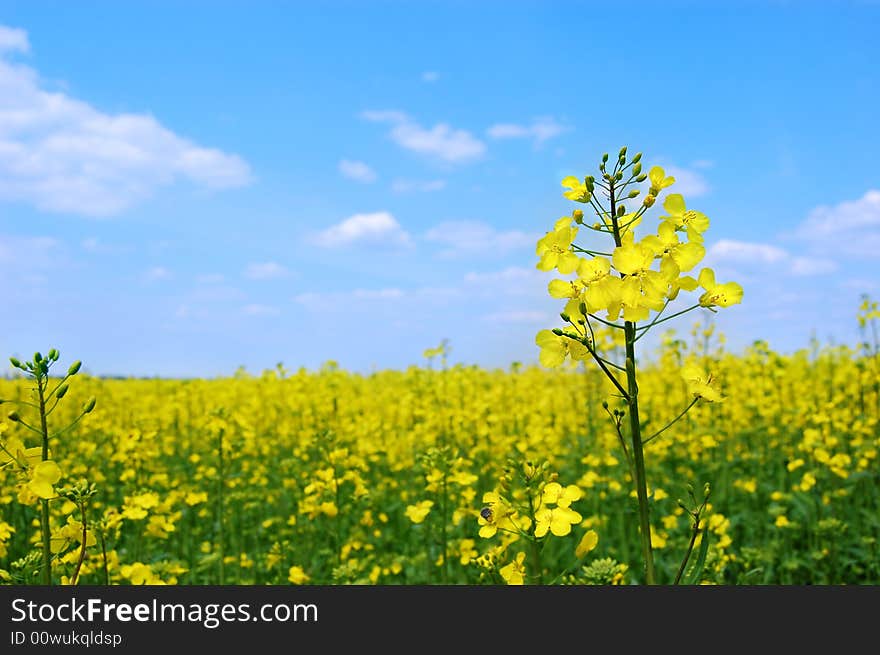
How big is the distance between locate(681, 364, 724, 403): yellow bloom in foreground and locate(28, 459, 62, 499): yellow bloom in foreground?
203 centimetres

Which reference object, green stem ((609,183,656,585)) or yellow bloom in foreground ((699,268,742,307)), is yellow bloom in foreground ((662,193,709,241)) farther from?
green stem ((609,183,656,585))

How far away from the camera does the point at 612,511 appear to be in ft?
24.7

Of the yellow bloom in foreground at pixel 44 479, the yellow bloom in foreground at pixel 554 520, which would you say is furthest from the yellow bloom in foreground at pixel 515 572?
the yellow bloom in foreground at pixel 44 479

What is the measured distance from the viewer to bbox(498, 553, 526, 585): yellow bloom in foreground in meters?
2.40

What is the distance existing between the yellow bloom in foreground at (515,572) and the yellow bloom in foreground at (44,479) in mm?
1517

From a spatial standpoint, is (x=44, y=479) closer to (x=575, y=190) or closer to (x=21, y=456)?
(x=21, y=456)

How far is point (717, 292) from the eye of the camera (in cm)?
217

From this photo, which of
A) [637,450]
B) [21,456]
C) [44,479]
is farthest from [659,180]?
[21,456]

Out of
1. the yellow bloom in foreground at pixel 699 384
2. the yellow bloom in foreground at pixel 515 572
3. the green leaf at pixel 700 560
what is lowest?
the yellow bloom in foreground at pixel 515 572

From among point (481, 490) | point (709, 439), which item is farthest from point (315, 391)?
point (709, 439)

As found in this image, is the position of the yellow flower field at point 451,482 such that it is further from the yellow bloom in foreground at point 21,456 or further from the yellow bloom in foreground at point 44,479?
the yellow bloom in foreground at point 44,479

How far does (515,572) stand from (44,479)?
5.20ft

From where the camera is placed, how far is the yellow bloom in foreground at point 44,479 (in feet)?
7.26

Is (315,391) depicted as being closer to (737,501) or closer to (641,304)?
(737,501)
